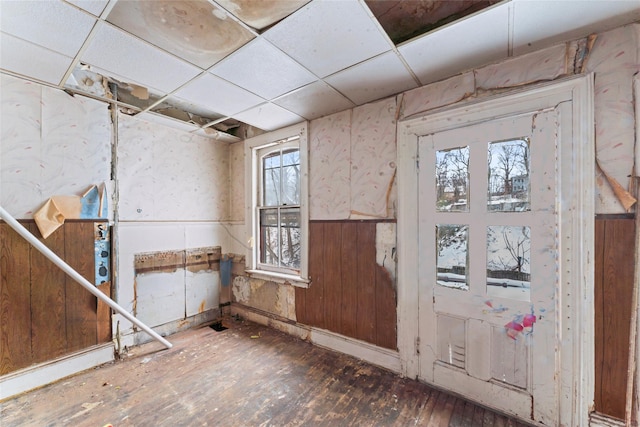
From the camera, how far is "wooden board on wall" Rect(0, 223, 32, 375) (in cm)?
199

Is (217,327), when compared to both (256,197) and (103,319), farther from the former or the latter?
(256,197)

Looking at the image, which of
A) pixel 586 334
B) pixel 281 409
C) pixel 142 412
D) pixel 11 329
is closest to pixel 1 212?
pixel 11 329

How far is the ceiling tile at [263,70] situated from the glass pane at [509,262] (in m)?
1.89

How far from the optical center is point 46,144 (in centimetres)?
223

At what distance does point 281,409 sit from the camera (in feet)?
6.07

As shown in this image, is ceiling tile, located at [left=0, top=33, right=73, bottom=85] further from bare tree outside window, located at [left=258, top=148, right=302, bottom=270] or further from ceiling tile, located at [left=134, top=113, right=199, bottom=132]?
bare tree outside window, located at [left=258, top=148, right=302, bottom=270]

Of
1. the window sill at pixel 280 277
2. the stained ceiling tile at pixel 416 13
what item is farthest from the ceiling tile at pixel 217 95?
the window sill at pixel 280 277

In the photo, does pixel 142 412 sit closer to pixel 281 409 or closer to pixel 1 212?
pixel 281 409

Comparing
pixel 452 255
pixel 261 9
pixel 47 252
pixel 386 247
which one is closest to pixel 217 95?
pixel 261 9

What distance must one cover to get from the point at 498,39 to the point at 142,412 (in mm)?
3537

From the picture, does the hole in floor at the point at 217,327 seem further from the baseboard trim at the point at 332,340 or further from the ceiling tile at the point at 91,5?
the ceiling tile at the point at 91,5

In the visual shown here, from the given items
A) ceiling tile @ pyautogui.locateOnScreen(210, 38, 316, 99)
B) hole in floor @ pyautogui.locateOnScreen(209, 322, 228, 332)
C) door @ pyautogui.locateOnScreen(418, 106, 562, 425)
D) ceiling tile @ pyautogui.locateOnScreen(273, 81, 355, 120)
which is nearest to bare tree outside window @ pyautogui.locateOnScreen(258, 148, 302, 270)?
ceiling tile @ pyautogui.locateOnScreen(273, 81, 355, 120)

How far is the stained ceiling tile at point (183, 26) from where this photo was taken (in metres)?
1.40

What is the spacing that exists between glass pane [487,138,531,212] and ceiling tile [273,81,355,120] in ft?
4.47
